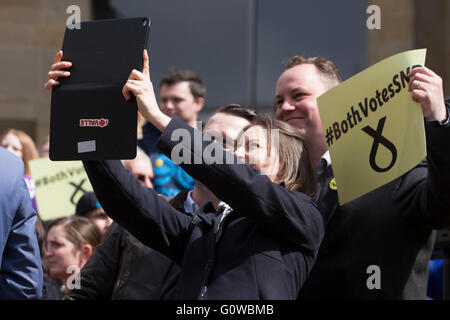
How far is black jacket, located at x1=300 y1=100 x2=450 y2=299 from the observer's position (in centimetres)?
288

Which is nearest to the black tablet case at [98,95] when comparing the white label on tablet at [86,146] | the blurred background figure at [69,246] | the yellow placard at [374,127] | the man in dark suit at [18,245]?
the white label on tablet at [86,146]

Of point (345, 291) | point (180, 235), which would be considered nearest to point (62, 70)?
point (180, 235)

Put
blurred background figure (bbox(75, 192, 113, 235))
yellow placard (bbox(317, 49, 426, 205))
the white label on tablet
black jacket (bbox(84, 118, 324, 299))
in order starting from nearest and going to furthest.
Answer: black jacket (bbox(84, 118, 324, 299)), the white label on tablet, yellow placard (bbox(317, 49, 426, 205)), blurred background figure (bbox(75, 192, 113, 235))

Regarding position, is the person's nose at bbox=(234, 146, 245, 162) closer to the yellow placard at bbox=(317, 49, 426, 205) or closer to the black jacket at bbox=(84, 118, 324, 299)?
the black jacket at bbox=(84, 118, 324, 299)

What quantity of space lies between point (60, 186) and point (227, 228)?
2.56 metres

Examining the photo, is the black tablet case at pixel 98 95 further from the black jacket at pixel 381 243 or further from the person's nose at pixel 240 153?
the black jacket at pixel 381 243

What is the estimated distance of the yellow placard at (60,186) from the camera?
4934 millimetres

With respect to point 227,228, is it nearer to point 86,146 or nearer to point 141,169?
point 86,146

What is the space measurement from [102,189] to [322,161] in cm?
100

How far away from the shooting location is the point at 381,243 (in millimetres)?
2916

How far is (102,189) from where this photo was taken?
2.61 m

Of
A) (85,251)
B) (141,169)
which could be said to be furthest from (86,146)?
(141,169)

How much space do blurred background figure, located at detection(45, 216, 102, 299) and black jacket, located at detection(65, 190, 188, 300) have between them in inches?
44.1

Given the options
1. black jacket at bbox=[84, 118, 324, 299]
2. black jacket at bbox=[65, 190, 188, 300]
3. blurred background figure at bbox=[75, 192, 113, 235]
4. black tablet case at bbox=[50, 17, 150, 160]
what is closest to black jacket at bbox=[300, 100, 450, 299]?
black jacket at bbox=[84, 118, 324, 299]
